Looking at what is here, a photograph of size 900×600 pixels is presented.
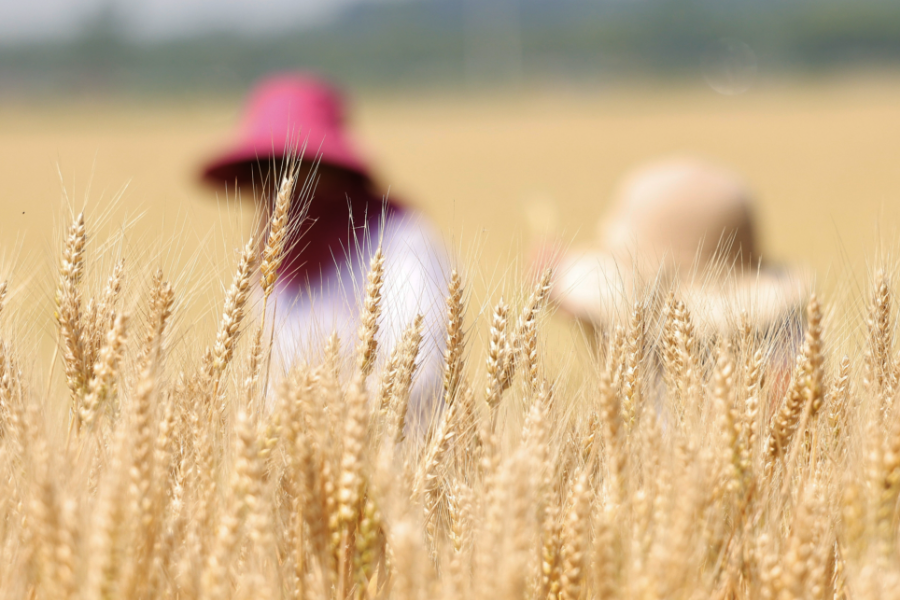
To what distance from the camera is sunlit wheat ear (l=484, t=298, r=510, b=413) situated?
860mm

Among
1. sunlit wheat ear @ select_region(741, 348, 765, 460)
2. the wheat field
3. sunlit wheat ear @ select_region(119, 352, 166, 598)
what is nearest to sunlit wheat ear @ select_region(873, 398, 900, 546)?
the wheat field

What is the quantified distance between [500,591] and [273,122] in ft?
7.71

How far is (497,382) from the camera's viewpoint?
86 cm

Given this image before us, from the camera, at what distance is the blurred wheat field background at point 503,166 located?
1076 mm

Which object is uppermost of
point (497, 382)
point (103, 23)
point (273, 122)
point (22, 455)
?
point (103, 23)

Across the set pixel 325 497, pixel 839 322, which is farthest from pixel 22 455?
pixel 839 322

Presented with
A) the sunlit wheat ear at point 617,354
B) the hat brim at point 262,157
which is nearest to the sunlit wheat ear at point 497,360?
the sunlit wheat ear at point 617,354

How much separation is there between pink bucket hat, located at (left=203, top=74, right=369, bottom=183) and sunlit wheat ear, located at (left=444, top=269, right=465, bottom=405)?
167 cm

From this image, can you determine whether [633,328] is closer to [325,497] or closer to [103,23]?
[325,497]

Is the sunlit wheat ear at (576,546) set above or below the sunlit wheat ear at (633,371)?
below

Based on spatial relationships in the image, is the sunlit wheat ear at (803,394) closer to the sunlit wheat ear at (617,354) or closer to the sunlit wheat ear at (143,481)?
the sunlit wheat ear at (617,354)

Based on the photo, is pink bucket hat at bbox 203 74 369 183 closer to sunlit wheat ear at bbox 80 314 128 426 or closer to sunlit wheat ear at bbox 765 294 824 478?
sunlit wheat ear at bbox 80 314 128 426

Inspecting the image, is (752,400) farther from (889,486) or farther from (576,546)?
(576,546)

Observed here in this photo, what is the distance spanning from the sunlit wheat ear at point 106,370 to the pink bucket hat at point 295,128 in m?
1.70
